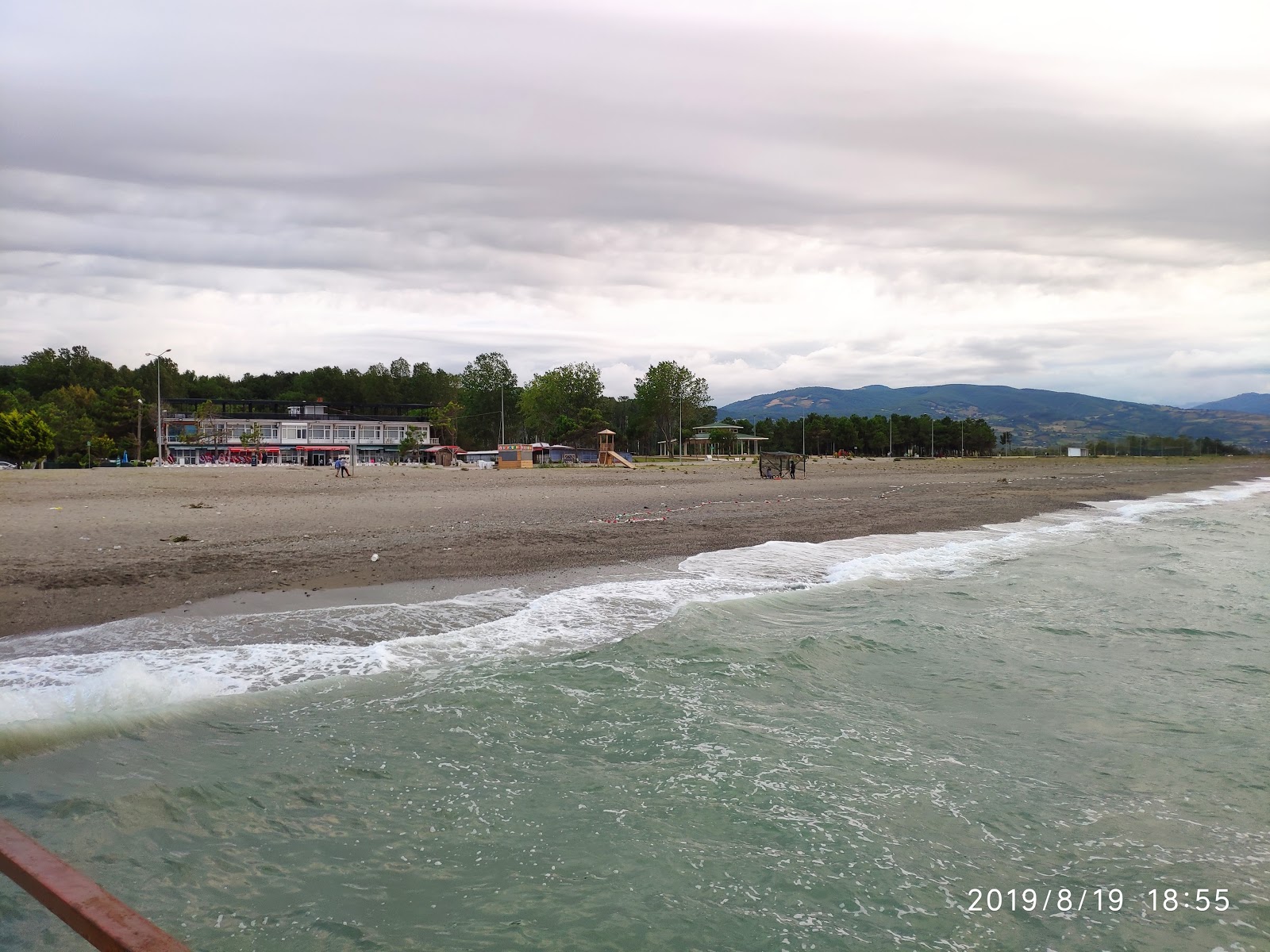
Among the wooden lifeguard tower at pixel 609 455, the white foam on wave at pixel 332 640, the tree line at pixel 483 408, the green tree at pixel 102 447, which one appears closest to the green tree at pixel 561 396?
the tree line at pixel 483 408

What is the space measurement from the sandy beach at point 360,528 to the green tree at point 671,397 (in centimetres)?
7594

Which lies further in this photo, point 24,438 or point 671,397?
point 671,397

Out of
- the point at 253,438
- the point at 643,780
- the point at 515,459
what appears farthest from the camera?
the point at 253,438

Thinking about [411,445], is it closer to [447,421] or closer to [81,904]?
[447,421]

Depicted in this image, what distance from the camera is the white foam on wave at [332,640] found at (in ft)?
24.6

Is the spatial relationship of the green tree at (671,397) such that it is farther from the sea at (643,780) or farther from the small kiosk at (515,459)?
the sea at (643,780)

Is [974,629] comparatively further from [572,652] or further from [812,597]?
[572,652]

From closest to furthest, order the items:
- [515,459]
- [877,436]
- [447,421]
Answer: [515,459] → [447,421] → [877,436]

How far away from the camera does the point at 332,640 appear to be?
30.8 ft

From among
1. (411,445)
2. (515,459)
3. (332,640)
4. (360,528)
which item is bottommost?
(332,640)

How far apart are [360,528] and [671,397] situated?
3830 inches
